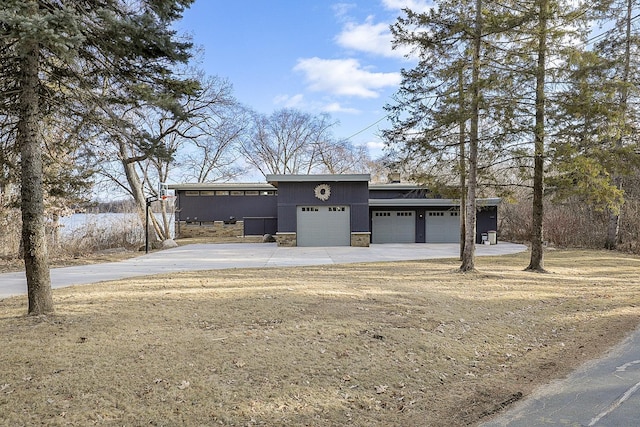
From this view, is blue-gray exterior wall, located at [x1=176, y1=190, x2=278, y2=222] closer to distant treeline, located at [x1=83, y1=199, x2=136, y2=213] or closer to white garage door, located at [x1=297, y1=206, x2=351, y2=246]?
distant treeline, located at [x1=83, y1=199, x2=136, y2=213]

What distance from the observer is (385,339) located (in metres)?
4.86

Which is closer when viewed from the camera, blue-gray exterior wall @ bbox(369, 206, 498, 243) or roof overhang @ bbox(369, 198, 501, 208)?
roof overhang @ bbox(369, 198, 501, 208)

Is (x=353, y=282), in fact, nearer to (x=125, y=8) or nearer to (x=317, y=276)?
(x=317, y=276)

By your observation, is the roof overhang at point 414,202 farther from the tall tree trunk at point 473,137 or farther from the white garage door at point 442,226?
the tall tree trunk at point 473,137

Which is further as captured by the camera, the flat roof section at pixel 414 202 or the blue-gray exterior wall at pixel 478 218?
the blue-gray exterior wall at pixel 478 218

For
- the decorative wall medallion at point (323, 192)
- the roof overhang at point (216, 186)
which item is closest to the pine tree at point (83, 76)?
the decorative wall medallion at point (323, 192)

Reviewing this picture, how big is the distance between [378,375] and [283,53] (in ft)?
55.2

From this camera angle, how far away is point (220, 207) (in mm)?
25391

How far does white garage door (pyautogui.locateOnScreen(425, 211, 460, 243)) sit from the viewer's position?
2138cm

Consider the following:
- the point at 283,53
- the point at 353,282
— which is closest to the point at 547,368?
the point at 353,282

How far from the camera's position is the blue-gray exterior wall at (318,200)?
1830 cm

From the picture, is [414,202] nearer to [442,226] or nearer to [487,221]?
[442,226]

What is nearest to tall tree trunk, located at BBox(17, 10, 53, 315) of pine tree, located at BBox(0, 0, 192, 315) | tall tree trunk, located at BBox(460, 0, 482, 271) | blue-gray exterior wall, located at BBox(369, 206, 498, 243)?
pine tree, located at BBox(0, 0, 192, 315)

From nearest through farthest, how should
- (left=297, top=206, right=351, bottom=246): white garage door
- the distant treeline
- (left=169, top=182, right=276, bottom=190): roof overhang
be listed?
(left=297, top=206, right=351, bottom=246): white garage door
the distant treeline
(left=169, top=182, right=276, bottom=190): roof overhang
